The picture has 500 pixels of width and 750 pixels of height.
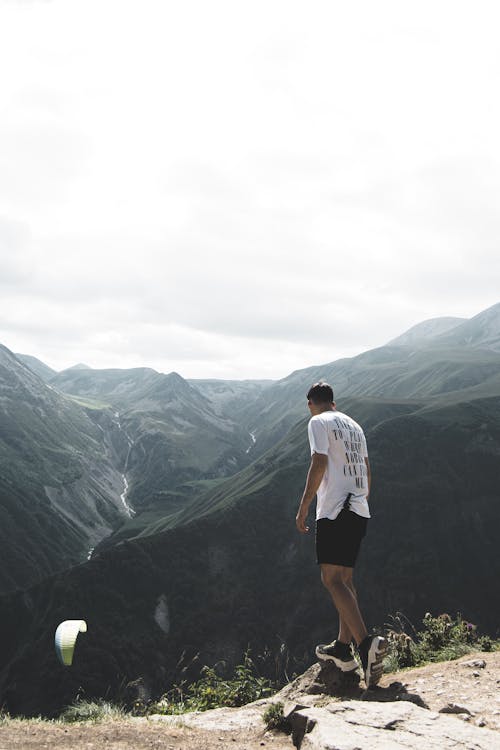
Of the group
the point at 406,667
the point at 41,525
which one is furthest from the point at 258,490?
the point at 406,667

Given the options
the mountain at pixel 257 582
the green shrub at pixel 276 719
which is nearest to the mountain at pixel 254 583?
the mountain at pixel 257 582

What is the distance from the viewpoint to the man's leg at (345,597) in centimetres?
680

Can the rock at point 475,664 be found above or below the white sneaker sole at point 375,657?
below

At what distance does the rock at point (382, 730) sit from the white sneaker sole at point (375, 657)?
86 cm

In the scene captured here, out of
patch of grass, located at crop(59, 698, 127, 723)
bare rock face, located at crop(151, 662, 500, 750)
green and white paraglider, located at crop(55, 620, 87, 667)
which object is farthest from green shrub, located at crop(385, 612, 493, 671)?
green and white paraglider, located at crop(55, 620, 87, 667)

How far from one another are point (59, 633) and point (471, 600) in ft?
329

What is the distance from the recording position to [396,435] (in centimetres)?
13588

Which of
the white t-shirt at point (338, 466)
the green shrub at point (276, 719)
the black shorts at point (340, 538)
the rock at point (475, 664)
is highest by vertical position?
the white t-shirt at point (338, 466)

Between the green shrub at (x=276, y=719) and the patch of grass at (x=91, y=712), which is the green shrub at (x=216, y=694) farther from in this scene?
the green shrub at (x=276, y=719)

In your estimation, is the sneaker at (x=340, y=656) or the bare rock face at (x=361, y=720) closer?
the bare rock face at (x=361, y=720)

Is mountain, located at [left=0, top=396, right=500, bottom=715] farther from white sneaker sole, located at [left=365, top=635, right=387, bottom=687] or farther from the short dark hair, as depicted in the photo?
the short dark hair

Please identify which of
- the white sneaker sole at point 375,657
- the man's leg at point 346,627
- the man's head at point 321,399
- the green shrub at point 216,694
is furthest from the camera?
the green shrub at point 216,694

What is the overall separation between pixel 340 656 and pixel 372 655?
0.95 meters

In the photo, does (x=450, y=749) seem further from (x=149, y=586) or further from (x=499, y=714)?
(x=149, y=586)
